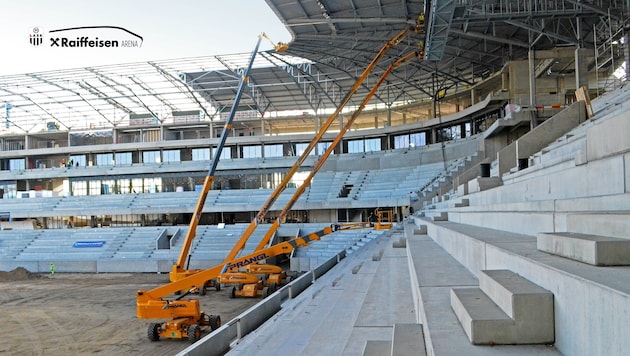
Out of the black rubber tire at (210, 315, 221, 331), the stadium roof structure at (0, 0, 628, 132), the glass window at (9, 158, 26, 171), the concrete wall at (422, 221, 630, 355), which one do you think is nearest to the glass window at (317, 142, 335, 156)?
the stadium roof structure at (0, 0, 628, 132)

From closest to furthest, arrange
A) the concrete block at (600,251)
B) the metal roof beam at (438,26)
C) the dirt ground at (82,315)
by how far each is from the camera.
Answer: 1. the concrete block at (600,251)
2. the dirt ground at (82,315)
3. the metal roof beam at (438,26)

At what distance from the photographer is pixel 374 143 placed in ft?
175

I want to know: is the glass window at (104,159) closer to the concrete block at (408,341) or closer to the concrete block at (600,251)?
the concrete block at (408,341)

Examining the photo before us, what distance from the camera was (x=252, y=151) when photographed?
56.4 m

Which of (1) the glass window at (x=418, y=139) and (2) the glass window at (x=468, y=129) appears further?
(1) the glass window at (x=418, y=139)

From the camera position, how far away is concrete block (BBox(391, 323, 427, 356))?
310 cm

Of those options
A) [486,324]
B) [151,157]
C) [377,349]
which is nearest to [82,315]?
[377,349]

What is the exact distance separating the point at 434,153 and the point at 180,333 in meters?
34.6

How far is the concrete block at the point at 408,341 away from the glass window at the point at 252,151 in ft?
173

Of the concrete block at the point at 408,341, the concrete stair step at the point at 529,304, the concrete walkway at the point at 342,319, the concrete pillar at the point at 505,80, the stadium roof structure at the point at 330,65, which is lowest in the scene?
the concrete walkway at the point at 342,319

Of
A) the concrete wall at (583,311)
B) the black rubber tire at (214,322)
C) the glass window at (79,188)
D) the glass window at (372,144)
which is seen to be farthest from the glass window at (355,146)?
the concrete wall at (583,311)

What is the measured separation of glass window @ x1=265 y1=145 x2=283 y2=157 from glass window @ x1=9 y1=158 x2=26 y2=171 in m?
A: 31.3

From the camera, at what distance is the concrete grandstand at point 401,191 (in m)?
2.81

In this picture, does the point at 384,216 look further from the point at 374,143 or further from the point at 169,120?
the point at 169,120
